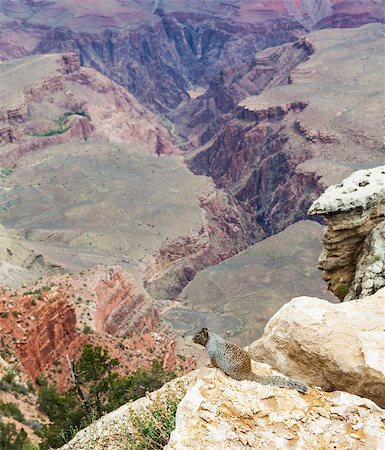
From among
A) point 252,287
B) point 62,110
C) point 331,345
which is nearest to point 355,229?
point 331,345

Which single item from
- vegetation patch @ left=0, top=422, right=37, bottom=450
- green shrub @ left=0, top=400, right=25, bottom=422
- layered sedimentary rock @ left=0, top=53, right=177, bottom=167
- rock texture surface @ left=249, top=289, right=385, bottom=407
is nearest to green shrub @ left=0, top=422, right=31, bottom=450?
vegetation patch @ left=0, top=422, right=37, bottom=450

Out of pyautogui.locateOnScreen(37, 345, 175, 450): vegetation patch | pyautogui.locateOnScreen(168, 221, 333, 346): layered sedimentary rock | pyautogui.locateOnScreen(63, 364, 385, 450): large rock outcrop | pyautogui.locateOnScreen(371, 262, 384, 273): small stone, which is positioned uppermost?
pyautogui.locateOnScreen(63, 364, 385, 450): large rock outcrop

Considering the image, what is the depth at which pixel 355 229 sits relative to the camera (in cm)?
1650

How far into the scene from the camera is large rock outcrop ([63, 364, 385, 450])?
732cm

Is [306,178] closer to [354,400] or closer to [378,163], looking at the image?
[378,163]

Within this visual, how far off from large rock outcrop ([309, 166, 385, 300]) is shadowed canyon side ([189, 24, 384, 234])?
71.2m

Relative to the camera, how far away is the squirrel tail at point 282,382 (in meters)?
8.47

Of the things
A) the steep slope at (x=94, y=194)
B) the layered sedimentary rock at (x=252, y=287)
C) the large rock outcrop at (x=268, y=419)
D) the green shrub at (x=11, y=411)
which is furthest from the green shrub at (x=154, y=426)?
the steep slope at (x=94, y=194)

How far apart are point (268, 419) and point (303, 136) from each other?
331 feet

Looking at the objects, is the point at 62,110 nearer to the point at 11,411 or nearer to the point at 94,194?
the point at 94,194

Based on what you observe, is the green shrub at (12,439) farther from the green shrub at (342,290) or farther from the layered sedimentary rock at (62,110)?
the layered sedimentary rock at (62,110)

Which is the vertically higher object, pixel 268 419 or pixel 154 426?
pixel 268 419

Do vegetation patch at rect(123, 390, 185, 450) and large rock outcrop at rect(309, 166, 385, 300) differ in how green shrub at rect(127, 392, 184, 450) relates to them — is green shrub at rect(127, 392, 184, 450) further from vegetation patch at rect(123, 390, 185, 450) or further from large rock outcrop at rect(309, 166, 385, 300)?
large rock outcrop at rect(309, 166, 385, 300)

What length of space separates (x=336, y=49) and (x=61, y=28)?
111639 mm
